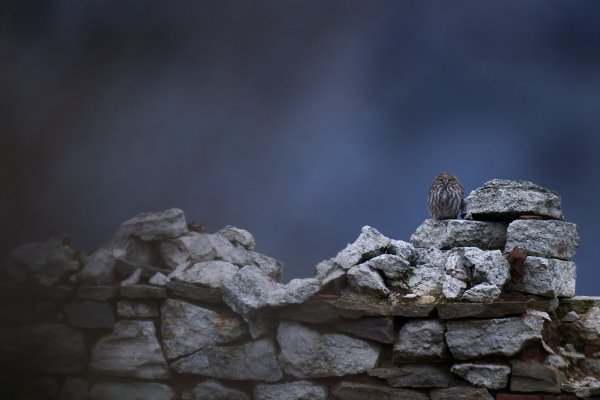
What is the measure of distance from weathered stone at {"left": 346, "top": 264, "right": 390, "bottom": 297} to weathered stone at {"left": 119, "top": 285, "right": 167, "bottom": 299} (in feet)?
5.01

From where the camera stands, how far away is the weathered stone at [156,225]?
201 inches

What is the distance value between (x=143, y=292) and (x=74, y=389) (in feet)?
3.29

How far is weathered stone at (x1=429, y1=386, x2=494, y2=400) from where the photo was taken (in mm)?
4164

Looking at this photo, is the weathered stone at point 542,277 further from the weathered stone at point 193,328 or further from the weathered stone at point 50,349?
the weathered stone at point 50,349

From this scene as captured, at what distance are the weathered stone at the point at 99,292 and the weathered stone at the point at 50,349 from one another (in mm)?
335

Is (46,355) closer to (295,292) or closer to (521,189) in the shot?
(295,292)

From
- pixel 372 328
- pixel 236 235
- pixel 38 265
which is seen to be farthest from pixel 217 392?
pixel 38 265

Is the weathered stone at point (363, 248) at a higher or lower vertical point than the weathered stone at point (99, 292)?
higher

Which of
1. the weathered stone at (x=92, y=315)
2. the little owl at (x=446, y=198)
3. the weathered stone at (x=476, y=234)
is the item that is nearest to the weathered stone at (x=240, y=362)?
the weathered stone at (x=92, y=315)

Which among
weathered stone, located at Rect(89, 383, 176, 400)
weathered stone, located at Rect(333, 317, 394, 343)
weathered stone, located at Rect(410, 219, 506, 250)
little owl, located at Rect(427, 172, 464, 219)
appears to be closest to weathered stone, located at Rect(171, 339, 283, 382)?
weathered stone, located at Rect(89, 383, 176, 400)

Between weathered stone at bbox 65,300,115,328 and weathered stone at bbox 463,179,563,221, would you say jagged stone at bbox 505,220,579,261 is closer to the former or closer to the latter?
weathered stone at bbox 463,179,563,221

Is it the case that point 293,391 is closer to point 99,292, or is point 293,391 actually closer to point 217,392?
point 217,392

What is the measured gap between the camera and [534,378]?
4.11 meters

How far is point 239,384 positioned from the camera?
4.68 metres
